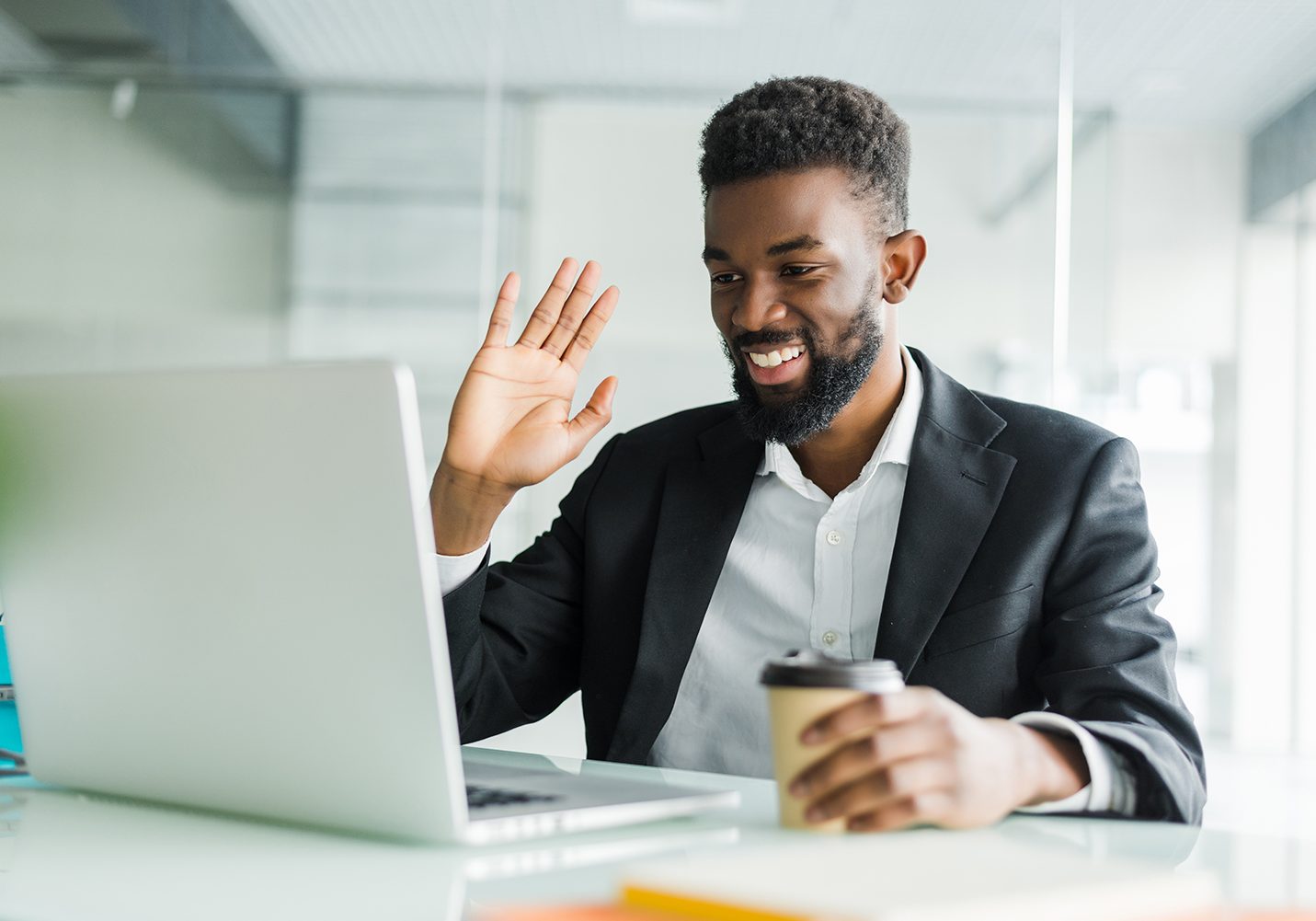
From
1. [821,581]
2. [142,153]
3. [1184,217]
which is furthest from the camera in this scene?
[1184,217]

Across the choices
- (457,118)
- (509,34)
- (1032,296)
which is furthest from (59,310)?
(1032,296)

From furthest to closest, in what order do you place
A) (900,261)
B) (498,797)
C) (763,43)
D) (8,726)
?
(763,43) < (900,261) < (8,726) < (498,797)

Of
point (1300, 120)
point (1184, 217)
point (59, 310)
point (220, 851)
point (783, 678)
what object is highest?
point (1300, 120)

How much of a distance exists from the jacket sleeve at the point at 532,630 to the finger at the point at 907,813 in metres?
0.65

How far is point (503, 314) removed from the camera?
4.28 ft

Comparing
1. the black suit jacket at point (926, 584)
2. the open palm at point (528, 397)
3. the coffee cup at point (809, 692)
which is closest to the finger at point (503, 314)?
the open palm at point (528, 397)

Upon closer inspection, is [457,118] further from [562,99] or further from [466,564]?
[466,564]

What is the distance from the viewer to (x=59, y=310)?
10.8 ft

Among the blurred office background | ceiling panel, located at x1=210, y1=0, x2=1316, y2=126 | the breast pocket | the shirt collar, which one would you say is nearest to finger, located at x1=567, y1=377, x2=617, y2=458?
the shirt collar

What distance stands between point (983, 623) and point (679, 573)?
0.33 meters

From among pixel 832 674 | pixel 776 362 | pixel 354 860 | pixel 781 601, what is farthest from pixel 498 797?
pixel 776 362

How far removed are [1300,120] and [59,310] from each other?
11.1ft

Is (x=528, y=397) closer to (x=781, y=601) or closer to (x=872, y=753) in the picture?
(x=781, y=601)

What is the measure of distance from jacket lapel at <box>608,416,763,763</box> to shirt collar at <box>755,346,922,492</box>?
2 centimetres
